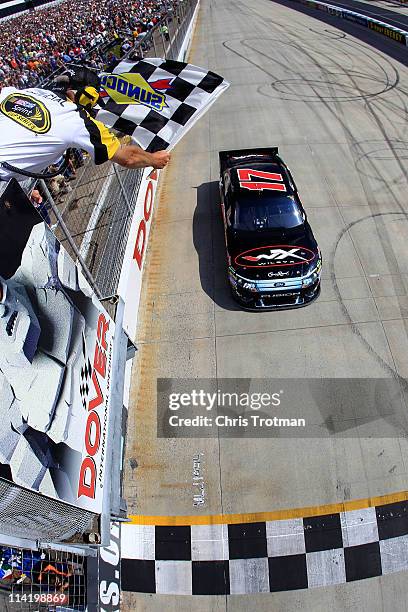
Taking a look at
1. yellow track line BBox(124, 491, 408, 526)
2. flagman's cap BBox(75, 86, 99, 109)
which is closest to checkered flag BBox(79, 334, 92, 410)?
yellow track line BBox(124, 491, 408, 526)

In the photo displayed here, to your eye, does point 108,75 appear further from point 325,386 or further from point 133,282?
point 325,386

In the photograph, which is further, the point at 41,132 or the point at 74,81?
the point at 74,81

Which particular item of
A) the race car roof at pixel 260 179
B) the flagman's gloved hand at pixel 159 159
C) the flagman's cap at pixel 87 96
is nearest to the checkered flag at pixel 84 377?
the flagman's gloved hand at pixel 159 159

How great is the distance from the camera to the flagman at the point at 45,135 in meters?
2.54

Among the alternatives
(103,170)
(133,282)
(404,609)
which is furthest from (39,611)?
(103,170)

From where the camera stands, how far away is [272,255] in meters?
6.38

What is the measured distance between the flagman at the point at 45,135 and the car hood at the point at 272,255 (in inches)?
142

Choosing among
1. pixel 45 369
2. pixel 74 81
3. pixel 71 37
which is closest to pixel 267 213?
pixel 74 81

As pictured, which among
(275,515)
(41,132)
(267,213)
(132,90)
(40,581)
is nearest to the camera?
(41,132)

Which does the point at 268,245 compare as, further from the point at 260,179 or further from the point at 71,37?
the point at 71,37

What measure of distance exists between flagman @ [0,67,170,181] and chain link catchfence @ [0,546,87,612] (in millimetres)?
3963

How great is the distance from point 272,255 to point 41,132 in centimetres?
432

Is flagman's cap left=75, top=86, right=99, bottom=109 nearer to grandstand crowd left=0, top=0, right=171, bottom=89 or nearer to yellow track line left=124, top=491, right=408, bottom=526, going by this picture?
yellow track line left=124, top=491, right=408, bottom=526

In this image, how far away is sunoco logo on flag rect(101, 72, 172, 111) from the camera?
18.1ft
